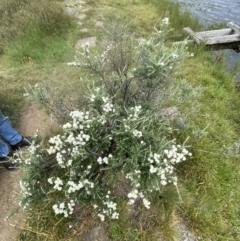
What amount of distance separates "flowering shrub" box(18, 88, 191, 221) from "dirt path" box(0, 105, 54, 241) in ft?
1.57

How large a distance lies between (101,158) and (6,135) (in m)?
1.83

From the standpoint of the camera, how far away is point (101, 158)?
2828 millimetres

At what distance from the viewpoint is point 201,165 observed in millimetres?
3791

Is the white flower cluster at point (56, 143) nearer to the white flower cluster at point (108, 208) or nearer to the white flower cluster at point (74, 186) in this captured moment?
the white flower cluster at point (74, 186)

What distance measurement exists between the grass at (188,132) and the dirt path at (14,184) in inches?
6.0

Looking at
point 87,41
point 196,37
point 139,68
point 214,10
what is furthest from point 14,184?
point 214,10

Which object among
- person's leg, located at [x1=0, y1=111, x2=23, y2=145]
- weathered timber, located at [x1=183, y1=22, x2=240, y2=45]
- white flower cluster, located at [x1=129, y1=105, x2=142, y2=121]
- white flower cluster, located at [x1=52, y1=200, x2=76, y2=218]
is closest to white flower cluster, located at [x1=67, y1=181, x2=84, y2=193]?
white flower cluster, located at [x1=52, y1=200, x2=76, y2=218]

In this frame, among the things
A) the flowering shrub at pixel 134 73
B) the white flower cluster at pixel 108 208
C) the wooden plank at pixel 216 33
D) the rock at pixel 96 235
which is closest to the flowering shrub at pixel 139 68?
the flowering shrub at pixel 134 73

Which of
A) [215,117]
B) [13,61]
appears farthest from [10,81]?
[215,117]

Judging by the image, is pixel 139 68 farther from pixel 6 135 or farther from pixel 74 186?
pixel 6 135

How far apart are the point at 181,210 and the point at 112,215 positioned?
37.4 inches

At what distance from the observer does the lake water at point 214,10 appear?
9.88m

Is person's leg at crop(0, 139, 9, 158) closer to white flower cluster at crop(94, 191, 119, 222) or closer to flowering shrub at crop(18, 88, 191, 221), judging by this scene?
flowering shrub at crop(18, 88, 191, 221)

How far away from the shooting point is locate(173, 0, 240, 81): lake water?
32.4 ft
